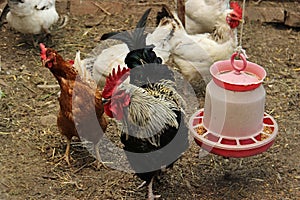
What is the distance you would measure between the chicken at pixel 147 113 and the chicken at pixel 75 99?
39 cm

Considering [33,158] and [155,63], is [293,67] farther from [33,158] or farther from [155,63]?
[33,158]

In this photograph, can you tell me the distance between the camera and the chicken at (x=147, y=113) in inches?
122

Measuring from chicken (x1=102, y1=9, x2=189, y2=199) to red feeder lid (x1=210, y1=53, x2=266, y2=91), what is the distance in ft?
1.17

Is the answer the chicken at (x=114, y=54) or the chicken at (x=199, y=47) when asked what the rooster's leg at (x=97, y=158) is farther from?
the chicken at (x=199, y=47)

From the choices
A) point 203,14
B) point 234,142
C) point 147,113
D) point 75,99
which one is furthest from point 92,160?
point 203,14

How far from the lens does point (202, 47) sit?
14.9 ft

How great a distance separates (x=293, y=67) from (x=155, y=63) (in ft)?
7.23

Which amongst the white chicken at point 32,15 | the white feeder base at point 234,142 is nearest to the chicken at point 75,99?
the white feeder base at point 234,142

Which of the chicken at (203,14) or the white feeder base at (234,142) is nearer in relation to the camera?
the white feeder base at (234,142)

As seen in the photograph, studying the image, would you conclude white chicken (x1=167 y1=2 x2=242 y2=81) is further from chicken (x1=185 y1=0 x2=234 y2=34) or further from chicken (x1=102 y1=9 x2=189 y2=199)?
chicken (x1=102 y1=9 x2=189 y2=199)

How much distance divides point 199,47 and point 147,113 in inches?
61.6

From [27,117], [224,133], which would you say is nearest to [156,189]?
[224,133]

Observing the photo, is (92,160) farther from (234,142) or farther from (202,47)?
(202,47)

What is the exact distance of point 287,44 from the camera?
18.4 feet
